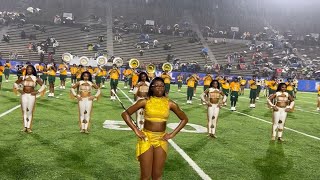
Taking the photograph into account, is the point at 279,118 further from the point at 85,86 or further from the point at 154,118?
the point at 154,118

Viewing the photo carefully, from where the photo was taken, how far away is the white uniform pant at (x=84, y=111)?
10.7 metres

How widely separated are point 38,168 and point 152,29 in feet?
165

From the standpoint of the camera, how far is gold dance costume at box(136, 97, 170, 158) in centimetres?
527

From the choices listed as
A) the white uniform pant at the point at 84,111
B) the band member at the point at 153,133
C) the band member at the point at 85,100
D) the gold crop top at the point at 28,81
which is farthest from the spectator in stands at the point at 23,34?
the band member at the point at 153,133

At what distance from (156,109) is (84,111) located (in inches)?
226

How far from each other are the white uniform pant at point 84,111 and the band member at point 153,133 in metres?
5.51

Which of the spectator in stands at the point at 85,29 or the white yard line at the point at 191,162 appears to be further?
the spectator in stands at the point at 85,29

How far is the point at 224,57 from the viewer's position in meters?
53.3

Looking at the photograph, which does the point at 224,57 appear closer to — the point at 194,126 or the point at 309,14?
the point at 309,14

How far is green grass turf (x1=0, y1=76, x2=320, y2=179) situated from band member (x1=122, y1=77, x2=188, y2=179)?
1.80m

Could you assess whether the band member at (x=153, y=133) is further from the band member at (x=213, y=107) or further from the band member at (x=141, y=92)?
the band member at (x=141, y=92)

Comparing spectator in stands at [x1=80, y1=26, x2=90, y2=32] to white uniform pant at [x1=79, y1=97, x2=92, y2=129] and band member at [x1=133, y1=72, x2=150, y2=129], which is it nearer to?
band member at [x1=133, y1=72, x2=150, y2=129]

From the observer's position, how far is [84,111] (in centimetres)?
1076

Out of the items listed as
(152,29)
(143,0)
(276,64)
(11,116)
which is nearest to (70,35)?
(152,29)
